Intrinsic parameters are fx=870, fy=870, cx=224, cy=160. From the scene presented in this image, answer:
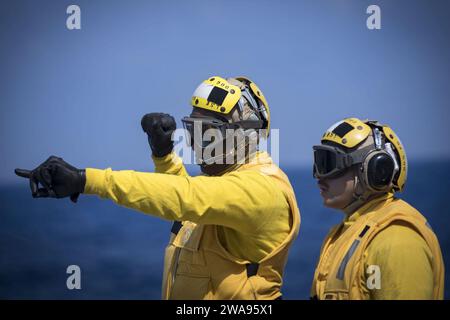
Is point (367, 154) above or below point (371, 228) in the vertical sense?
above

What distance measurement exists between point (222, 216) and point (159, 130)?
99 centimetres

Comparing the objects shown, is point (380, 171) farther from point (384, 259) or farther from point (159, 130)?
point (159, 130)

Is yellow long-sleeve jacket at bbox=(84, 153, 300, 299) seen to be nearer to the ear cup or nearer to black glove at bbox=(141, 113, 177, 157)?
the ear cup

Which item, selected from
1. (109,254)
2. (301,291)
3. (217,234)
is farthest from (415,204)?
(217,234)

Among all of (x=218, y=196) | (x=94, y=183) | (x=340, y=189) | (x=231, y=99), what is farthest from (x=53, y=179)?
(x=340, y=189)

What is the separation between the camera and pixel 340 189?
3.72 metres

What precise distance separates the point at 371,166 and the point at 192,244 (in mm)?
925

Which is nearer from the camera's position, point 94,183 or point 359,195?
point 94,183

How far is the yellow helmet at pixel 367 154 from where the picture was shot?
11.7 feet

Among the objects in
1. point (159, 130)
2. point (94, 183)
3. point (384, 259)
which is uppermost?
point (159, 130)

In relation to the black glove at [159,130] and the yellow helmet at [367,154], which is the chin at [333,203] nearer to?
the yellow helmet at [367,154]

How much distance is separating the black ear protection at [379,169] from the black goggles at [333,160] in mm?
49

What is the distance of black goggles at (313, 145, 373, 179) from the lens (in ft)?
12.0

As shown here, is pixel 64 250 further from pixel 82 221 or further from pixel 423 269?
pixel 423 269
